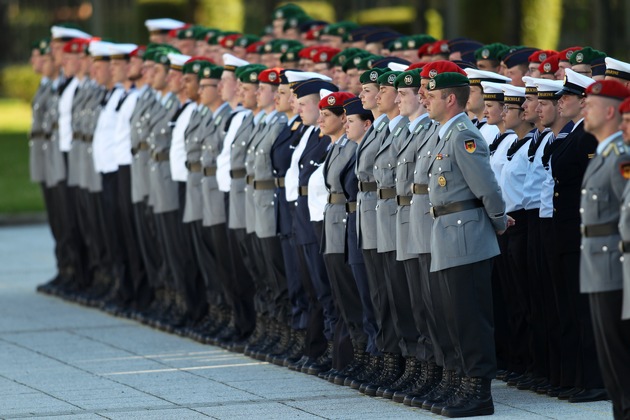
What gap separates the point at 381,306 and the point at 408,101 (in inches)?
54.0

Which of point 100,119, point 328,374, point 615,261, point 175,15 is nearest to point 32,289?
point 100,119

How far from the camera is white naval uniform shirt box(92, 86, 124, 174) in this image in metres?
14.9

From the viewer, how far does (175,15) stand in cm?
3819

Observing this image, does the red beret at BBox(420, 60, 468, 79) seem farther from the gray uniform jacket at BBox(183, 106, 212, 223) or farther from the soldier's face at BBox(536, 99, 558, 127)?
the gray uniform jacket at BBox(183, 106, 212, 223)

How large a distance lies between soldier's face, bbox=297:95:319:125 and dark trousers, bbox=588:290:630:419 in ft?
11.6

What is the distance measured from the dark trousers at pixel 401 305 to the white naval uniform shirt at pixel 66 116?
654 cm

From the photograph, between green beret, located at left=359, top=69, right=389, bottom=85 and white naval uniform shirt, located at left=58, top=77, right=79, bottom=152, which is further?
white naval uniform shirt, located at left=58, top=77, right=79, bottom=152

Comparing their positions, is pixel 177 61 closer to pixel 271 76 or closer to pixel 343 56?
pixel 271 76

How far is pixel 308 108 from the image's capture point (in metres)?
11.3

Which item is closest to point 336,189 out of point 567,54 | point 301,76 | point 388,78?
point 388,78

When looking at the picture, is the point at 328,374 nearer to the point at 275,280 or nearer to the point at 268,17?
the point at 275,280

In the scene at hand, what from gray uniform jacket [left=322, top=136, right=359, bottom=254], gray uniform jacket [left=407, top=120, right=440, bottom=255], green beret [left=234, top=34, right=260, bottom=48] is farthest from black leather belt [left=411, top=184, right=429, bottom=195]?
green beret [left=234, top=34, right=260, bottom=48]

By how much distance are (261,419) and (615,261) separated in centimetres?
246

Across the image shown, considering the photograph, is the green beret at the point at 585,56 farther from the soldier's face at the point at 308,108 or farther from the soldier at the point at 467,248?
the soldier's face at the point at 308,108
